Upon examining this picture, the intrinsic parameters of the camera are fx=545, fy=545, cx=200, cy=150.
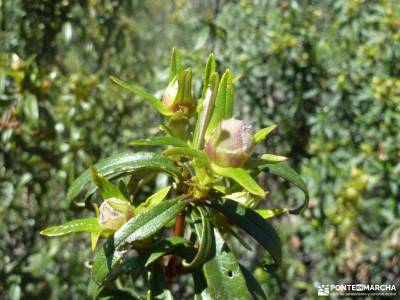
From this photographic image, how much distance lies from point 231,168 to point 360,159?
201cm

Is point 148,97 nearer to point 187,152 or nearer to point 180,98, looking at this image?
point 180,98

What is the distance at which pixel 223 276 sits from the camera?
974mm

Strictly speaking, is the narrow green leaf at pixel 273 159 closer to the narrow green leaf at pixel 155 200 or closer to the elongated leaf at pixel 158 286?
the narrow green leaf at pixel 155 200

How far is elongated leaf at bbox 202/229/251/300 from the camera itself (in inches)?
37.8

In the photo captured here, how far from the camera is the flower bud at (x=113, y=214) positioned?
100 cm

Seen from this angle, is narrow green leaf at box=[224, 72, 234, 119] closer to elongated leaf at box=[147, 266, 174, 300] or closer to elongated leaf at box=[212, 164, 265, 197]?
elongated leaf at box=[212, 164, 265, 197]

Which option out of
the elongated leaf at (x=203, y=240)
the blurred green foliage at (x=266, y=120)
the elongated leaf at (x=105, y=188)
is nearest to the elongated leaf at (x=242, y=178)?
the elongated leaf at (x=203, y=240)

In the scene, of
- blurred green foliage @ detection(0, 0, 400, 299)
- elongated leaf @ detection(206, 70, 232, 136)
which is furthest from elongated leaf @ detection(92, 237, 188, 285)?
blurred green foliage @ detection(0, 0, 400, 299)

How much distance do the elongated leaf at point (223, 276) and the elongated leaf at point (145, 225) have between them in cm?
11

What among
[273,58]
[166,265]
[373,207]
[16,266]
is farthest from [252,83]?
[166,265]

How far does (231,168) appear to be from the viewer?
36.7 inches

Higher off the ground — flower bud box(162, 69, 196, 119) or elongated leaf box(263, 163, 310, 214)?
flower bud box(162, 69, 196, 119)

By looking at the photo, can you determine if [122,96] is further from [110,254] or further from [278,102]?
[110,254]

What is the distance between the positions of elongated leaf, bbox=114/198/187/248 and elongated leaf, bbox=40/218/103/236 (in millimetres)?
63
